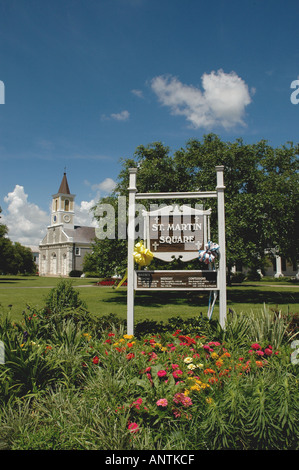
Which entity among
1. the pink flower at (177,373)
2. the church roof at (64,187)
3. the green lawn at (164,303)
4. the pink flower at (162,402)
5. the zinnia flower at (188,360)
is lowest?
the green lawn at (164,303)

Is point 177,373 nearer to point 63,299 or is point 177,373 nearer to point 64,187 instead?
point 63,299

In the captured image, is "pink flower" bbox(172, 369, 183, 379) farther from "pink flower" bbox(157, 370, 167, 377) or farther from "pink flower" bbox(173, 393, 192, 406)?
"pink flower" bbox(173, 393, 192, 406)

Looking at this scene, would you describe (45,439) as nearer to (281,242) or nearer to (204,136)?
(281,242)

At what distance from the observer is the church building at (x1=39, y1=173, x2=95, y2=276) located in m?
71.6

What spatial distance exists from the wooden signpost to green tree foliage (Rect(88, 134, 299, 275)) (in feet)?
27.0

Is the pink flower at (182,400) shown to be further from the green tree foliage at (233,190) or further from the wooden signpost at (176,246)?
the green tree foliage at (233,190)

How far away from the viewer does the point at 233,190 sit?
1680 cm

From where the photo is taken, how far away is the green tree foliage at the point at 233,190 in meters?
15.4

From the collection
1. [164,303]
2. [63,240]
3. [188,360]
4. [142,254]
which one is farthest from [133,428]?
[63,240]

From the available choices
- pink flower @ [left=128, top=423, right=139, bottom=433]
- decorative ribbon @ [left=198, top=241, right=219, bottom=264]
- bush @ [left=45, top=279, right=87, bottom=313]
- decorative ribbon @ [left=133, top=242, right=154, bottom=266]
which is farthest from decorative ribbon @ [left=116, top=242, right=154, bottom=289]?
pink flower @ [left=128, top=423, right=139, bottom=433]

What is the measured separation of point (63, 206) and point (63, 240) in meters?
9.46

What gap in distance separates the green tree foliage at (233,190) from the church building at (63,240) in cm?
5387

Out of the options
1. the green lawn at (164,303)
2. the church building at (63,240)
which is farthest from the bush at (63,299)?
the church building at (63,240)
